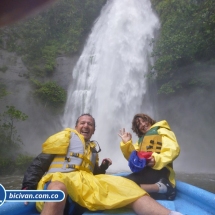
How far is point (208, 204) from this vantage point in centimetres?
175

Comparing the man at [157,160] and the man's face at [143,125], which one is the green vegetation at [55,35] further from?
the man at [157,160]

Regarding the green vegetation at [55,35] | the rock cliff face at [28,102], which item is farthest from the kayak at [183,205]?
the green vegetation at [55,35]

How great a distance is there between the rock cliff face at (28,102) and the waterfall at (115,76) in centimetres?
74

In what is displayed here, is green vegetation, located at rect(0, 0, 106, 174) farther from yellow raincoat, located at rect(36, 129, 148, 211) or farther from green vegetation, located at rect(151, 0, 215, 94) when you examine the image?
yellow raincoat, located at rect(36, 129, 148, 211)

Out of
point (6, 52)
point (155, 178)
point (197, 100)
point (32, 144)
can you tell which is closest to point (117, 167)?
point (32, 144)

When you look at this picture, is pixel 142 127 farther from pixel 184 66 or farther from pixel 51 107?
pixel 51 107

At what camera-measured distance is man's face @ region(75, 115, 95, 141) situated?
2082mm

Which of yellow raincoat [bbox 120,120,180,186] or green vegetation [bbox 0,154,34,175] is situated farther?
green vegetation [bbox 0,154,34,175]

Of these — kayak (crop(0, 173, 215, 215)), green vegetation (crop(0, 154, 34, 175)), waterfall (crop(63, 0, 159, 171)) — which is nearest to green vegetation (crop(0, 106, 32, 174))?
green vegetation (crop(0, 154, 34, 175))

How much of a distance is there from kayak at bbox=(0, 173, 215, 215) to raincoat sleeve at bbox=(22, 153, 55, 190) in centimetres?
13

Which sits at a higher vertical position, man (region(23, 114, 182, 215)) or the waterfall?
the waterfall

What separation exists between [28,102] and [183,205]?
11.6 meters

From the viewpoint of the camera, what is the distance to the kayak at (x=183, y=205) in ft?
4.95

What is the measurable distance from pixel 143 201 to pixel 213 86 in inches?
405
